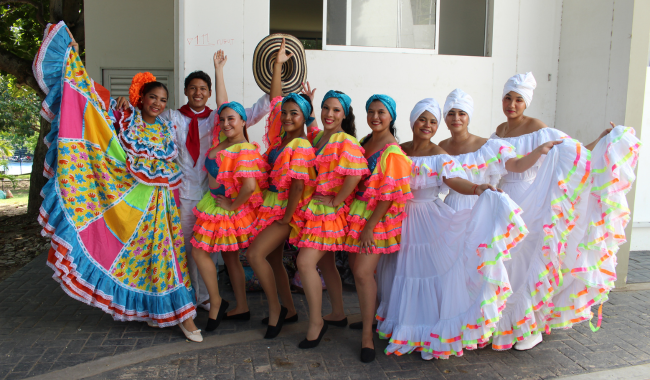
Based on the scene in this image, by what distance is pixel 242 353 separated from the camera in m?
3.22

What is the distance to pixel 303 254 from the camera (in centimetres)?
323

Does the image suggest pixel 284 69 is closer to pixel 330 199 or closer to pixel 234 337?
pixel 330 199

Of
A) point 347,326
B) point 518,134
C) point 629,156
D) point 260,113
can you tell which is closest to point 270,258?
point 347,326

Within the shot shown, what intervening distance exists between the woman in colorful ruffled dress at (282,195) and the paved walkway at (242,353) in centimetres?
35

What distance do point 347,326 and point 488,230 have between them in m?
1.53

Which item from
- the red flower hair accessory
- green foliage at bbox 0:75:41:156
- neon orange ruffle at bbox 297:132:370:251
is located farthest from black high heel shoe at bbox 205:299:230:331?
green foliage at bbox 0:75:41:156

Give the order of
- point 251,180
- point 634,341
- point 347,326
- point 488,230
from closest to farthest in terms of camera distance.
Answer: point 488,230
point 251,180
point 634,341
point 347,326

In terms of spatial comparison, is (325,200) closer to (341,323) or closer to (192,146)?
(341,323)

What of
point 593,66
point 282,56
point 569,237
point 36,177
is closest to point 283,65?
point 282,56

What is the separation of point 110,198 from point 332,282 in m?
1.85

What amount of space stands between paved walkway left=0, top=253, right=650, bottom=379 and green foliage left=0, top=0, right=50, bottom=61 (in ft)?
27.6

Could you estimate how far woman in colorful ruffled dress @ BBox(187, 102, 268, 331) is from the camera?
3312mm

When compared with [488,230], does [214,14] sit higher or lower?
higher

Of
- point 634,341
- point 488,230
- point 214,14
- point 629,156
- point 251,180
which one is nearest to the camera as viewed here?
point 488,230
